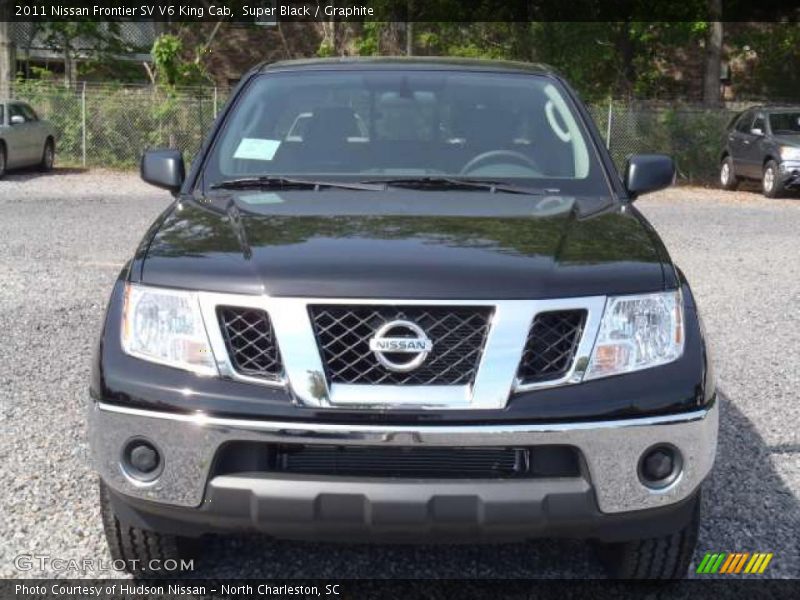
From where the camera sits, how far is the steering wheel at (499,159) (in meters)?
4.63

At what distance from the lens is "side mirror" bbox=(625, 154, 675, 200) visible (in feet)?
15.1

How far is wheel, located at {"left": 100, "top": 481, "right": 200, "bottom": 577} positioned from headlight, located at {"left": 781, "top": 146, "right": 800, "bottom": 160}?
60.8 feet

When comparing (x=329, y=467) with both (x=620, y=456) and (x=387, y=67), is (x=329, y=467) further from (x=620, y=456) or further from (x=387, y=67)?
(x=387, y=67)

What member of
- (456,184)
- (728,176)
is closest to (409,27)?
(728,176)

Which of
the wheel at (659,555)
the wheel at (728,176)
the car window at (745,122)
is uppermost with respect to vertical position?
the wheel at (659,555)

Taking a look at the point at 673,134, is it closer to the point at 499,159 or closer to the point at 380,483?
the point at 499,159

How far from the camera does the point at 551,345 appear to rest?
3.21 m

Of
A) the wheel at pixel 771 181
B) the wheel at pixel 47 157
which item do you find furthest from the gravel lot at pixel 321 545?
the wheel at pixel 47 157

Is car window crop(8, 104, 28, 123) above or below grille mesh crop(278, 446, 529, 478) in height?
below

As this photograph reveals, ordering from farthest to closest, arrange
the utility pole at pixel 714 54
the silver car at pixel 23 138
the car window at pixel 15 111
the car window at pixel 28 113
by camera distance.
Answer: the utility pole at pixel 714 54, the car window at pixel 28 113, the car window at pixel 15 111, the silver car at pixel 23 138

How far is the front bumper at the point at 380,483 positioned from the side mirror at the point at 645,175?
1.61 meters

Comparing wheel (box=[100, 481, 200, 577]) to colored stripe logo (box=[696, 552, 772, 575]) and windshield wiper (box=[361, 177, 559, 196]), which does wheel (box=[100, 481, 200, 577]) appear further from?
colored stripe logo (box=[696, 552, 772, 575])

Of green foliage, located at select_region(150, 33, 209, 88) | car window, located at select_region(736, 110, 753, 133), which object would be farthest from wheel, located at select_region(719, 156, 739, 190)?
green foliage, located at select_region(150, 33, 209, 88)

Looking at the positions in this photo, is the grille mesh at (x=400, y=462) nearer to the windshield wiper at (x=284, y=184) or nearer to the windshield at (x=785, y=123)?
the windshield wiper at (x=284, y=184)
